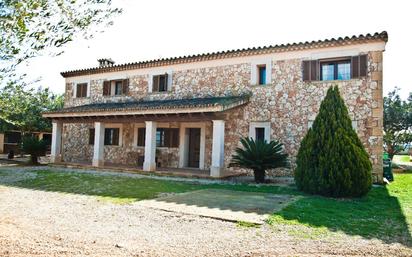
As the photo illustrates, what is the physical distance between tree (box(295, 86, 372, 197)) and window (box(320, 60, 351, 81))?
10.9 ft

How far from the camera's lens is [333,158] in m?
8.98

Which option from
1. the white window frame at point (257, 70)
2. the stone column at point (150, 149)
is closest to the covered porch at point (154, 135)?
the stone column at point (150, 149)

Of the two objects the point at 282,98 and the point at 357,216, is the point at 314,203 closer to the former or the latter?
the point at 357,216

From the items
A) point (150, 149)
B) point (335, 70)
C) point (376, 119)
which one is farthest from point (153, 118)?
point (376, 119)

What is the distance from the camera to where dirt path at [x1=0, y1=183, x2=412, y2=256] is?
173 inches

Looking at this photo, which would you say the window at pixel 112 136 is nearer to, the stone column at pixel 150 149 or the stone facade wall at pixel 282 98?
the stone facade wall at pixel 282 98

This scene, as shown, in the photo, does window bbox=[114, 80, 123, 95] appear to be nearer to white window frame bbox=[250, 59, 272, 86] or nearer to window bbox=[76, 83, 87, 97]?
window bbox=[76, 83, 87, 97]

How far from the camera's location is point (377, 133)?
38.9 ft

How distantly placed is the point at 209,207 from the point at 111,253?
3355 millimetres

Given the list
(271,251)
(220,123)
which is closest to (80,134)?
(220,123)

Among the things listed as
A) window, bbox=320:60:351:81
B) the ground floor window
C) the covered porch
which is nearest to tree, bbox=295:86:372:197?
window, bbox=320:60:351:81

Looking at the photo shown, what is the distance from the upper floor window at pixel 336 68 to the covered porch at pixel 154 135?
286 centimetres

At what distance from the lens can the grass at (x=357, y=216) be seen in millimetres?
5612

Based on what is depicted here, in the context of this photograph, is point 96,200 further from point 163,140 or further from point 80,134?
point 80,134
